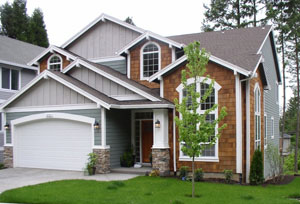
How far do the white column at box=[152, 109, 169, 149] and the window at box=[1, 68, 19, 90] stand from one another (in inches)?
427

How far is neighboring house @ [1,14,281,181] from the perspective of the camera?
1269 cm

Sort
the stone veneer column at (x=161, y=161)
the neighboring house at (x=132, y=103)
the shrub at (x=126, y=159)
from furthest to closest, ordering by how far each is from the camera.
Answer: the shrub at (x=126, y=159)
the stone veneer column at (x=161, y=161)
the neighboring house at (x=132, y=103)

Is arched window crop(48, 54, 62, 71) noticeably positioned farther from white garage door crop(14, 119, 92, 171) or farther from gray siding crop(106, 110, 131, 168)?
gray siding crop(106, 110, 131, 168)

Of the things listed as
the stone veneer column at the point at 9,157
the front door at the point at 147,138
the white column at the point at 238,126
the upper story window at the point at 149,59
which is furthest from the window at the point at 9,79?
the white column at the point at 238,126

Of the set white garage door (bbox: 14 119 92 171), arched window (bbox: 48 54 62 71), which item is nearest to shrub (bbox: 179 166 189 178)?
white garage door (bbox: 14 119 92 171)

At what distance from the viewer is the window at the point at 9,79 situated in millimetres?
20016

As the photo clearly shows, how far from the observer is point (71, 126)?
15023mm

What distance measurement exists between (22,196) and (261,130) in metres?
10.2

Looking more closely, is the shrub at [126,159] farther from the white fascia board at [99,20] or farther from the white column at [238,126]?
the white fascia board at [99,20]

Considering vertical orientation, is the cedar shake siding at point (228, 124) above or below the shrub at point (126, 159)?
above

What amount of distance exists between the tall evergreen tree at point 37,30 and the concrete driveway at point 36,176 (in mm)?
28126

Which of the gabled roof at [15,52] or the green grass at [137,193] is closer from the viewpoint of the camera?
the green grass at [137,193]

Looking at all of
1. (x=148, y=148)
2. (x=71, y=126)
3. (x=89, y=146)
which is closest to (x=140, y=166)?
(x=148, y=148)

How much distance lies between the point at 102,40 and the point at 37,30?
84.5 feet
